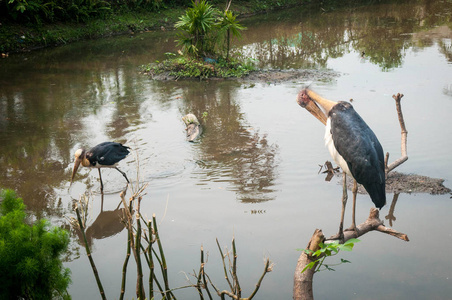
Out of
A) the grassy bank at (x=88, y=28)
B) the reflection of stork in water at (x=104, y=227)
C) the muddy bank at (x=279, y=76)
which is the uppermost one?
the grassy bank at (x=88, y=28)

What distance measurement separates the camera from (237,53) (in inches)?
598

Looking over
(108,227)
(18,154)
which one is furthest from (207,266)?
(18,154)

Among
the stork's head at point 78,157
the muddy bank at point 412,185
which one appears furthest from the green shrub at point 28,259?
the muddy bank at point 412,185

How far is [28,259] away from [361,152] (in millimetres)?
3012

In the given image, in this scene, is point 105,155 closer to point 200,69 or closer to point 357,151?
point 357,151

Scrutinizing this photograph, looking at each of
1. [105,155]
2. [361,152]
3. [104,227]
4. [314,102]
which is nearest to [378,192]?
[361,152]

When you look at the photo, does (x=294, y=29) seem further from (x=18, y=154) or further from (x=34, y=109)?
(x=18, y=154)

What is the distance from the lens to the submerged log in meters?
8.90

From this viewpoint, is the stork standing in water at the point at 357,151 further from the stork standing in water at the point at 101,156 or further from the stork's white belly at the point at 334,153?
the stork standing in water at the point at 101,156

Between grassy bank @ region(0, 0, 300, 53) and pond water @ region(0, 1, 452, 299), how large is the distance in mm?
953

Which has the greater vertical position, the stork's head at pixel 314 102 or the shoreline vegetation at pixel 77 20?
the shoreline vegetation at pixel 77 20

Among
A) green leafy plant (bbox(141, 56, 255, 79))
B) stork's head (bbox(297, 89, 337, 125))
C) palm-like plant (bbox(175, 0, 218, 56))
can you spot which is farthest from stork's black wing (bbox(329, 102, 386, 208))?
green leafy plant (bbox(141, 56, 255, 79))

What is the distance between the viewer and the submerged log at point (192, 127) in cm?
890

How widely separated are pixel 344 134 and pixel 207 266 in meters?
1.93
